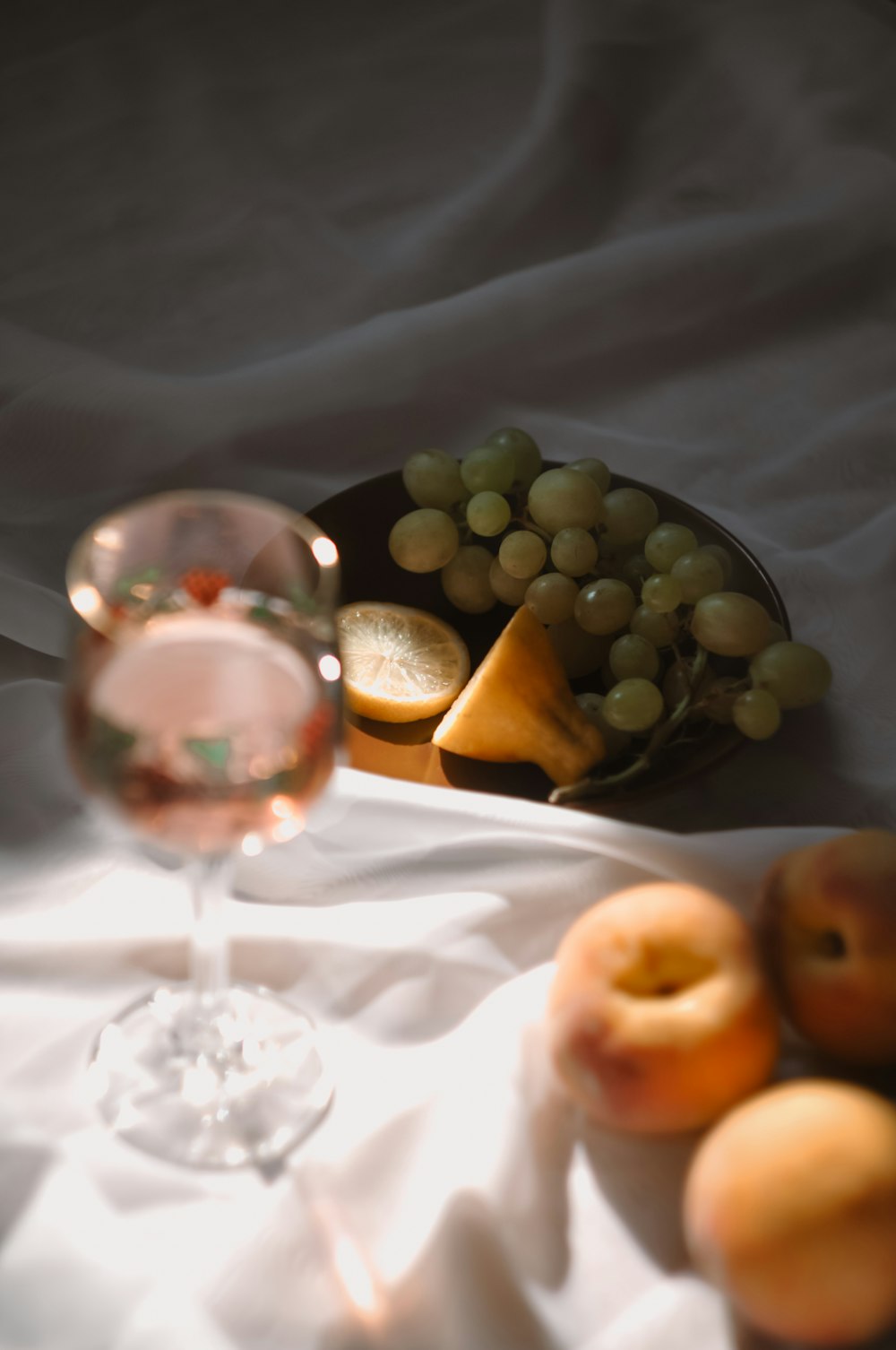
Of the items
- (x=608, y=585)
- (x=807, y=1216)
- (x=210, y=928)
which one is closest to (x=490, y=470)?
(x=608, y=585)

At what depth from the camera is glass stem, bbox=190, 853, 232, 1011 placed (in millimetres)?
590

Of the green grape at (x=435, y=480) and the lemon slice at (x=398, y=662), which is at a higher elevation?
the green grape at (x=435, y=480)

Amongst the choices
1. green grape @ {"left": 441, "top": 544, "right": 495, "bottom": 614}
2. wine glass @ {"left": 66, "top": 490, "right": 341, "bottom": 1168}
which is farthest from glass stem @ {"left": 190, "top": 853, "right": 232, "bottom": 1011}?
green grape @ {"left": 441, "top": 544, "right": 495, "bottom": 614}

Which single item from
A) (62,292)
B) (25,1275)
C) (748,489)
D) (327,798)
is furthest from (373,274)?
(25,1275)

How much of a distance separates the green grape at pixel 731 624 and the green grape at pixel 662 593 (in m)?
0.02

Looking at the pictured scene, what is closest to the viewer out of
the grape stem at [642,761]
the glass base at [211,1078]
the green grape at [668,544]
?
the glass base at [211,1078]

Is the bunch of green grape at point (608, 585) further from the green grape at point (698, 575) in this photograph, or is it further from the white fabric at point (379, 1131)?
the white fabric at point (379, 1131)

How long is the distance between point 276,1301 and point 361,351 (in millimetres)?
794

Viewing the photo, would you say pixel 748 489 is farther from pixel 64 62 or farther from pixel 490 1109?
pixel 64 62

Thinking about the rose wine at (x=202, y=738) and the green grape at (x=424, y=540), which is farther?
the green grape at (x=424, y=540)

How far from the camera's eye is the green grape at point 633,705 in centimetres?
79

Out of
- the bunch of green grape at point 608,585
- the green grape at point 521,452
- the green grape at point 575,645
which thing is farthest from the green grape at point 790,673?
the green grape at point 521,452

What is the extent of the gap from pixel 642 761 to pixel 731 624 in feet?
0.36

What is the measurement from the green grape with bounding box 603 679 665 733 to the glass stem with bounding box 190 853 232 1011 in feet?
0.93
